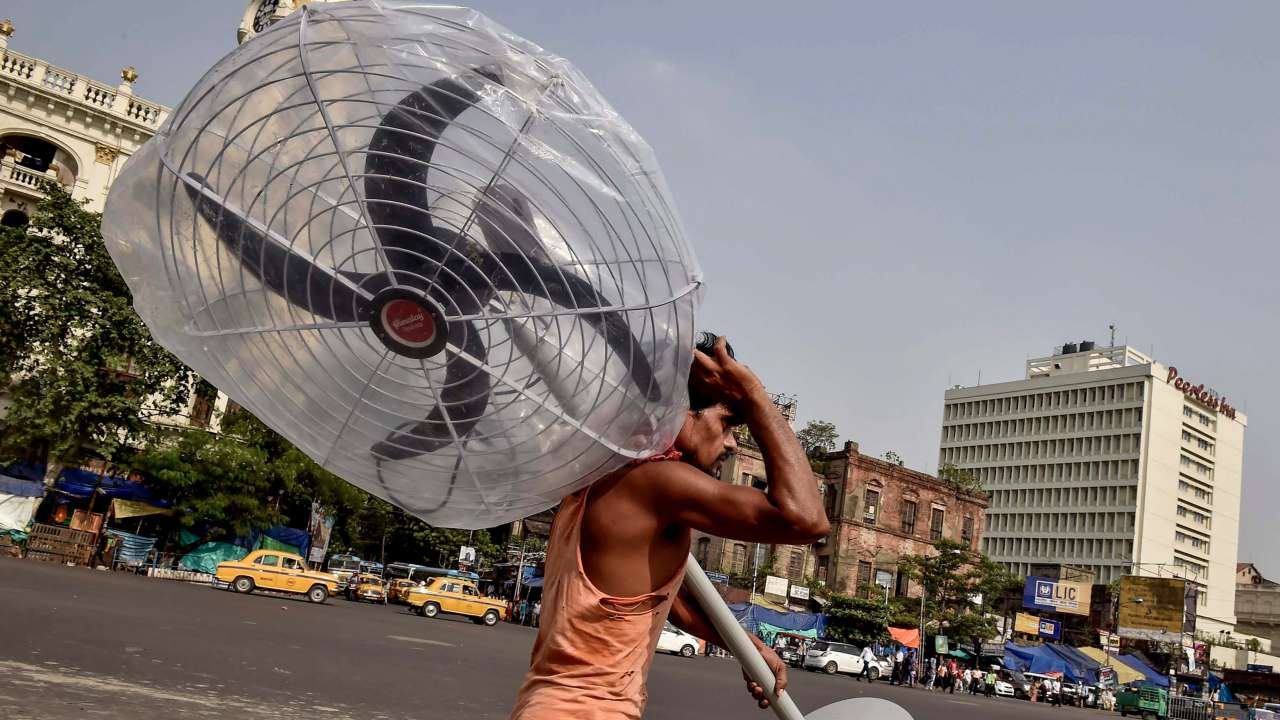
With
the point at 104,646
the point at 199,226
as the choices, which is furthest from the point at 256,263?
the point at 104,646

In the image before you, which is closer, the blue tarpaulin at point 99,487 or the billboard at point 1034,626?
the blue tarpaulin at point 99,487

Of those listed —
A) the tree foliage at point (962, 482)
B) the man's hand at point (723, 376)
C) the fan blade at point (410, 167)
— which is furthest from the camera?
the tree foliage at point (962, 482)

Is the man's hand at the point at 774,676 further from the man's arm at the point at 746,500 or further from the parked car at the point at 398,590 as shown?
the parked car at the point at 398,590

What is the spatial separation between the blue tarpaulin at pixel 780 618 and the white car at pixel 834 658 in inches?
218

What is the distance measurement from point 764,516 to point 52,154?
38344mm

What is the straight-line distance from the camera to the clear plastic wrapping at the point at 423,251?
182 cm

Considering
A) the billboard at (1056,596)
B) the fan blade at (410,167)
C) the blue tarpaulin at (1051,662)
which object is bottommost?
the blue tarpaulin at (1051,662)

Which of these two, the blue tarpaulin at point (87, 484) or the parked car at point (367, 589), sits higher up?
the blue tarpaulin at point (87, 484)

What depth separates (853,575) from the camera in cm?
4975

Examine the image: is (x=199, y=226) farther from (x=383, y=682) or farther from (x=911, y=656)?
(x=911, y=656)

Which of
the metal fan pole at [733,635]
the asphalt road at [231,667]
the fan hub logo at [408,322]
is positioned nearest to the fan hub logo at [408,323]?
Answer: the fan hub logo at [408,322]

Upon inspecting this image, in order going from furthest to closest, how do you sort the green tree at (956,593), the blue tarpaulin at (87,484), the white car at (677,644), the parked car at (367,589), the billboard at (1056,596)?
1. the billboard at (1056,596)
2. the green tree at (956,593)
3. the parked car at (367,589)
4. the white car at (677,644)
5. the blue tarpaulin at (87,484)

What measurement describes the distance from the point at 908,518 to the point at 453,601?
30595 mm

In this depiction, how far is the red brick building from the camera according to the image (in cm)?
5006
